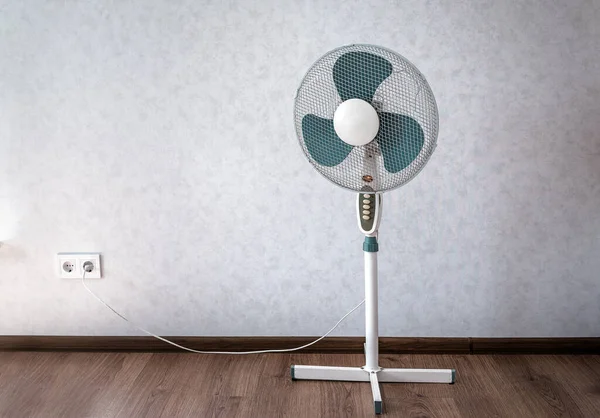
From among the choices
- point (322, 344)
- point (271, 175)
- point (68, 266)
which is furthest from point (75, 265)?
point (322, 344)

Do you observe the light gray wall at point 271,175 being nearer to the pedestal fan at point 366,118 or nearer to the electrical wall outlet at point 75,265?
the electrical wall outlet at point 75,265

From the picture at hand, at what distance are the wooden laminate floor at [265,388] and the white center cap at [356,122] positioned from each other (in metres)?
0.87

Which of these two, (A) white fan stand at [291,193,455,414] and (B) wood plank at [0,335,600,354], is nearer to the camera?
(A) white fan stand at [291,193,455,414]

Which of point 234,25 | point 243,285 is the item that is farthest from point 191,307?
point 234,25

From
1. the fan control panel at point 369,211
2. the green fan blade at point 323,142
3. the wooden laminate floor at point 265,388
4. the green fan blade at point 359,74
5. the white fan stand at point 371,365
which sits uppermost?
the green fan blade at point 359,74

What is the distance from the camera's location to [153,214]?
244 centimetres

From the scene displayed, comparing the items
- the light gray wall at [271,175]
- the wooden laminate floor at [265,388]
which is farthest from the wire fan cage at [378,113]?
the wooden laminate floor at [265,388]

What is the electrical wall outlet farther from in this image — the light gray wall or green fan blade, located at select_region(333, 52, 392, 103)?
green fan blade, located at select_region(333, 52, 392, 103)

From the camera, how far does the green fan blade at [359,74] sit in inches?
72.6

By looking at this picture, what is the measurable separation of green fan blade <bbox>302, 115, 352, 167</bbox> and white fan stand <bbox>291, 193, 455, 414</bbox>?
221 mm

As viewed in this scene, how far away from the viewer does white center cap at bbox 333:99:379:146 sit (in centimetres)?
181

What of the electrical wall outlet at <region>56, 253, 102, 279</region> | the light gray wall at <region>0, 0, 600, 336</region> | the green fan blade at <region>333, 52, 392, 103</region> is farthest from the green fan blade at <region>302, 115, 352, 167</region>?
the electrical wall outlet at <region>56, 253, 102, 279</region>

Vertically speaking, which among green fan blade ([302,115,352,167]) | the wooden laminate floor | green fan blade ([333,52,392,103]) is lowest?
the wooden laminate floor

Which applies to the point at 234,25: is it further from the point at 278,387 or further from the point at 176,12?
the point at 278,387
